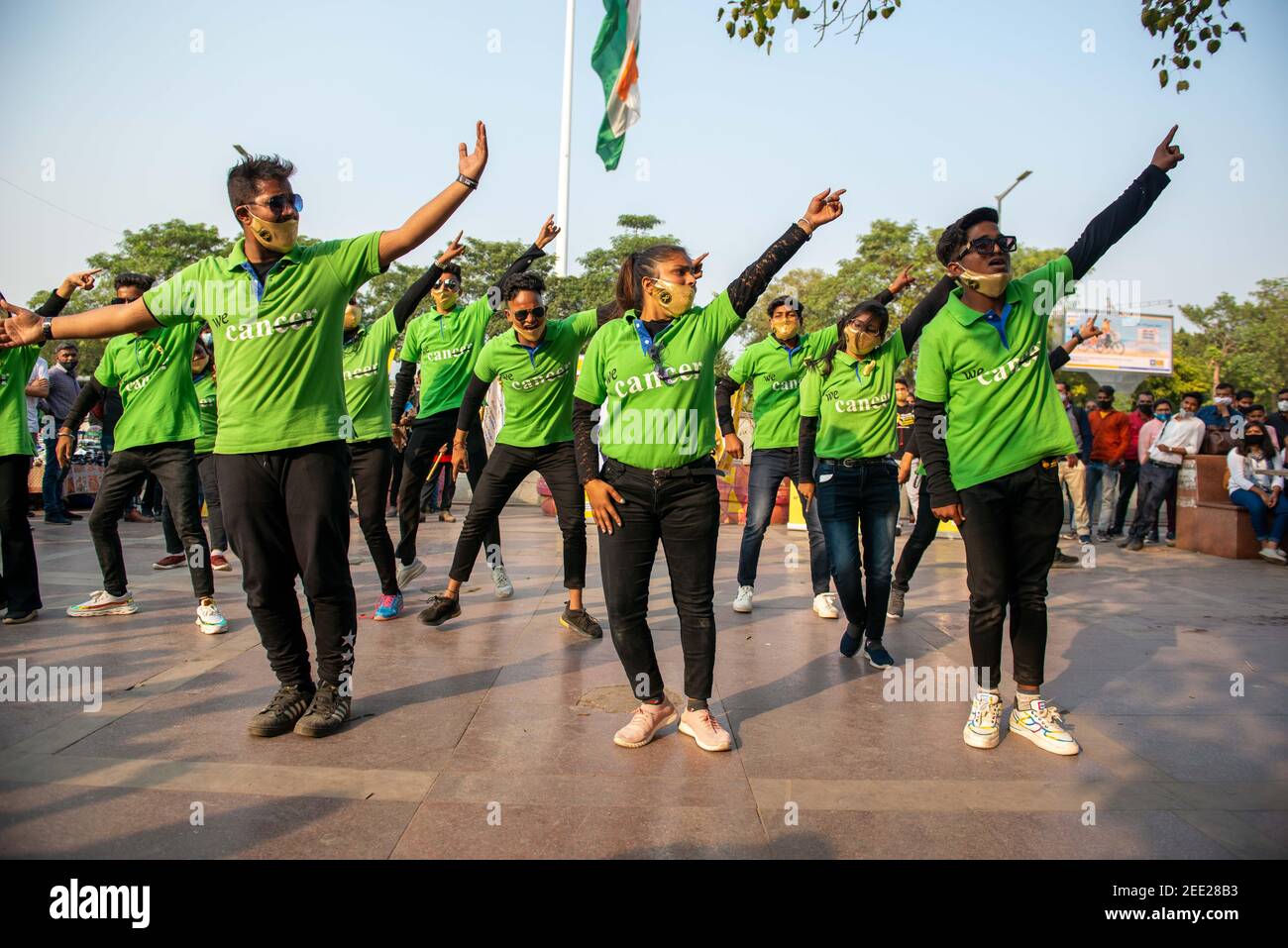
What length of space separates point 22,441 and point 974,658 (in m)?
6.03

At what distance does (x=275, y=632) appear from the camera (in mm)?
4188

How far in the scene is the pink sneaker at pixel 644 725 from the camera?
13.0ft

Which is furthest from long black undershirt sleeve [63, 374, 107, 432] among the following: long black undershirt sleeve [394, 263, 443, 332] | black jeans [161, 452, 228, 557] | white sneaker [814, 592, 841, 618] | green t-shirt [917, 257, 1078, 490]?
green t-shirt [917, 257, 1078, 490]

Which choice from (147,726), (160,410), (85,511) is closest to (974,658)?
(147,726)

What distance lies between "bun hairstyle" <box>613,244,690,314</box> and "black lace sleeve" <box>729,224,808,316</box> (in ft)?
1.29

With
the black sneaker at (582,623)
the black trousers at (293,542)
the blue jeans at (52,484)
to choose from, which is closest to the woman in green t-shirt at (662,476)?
the black trousers at (293,542)

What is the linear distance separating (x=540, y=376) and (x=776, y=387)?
1886mm

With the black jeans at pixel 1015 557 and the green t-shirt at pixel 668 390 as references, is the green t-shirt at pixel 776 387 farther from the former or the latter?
the green t-shirt at pixel 668 390

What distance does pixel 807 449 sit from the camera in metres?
6.04

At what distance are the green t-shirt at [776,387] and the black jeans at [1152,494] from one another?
295 inches

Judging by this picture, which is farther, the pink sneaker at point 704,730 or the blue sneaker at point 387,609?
the blue sneaker at point 387,609

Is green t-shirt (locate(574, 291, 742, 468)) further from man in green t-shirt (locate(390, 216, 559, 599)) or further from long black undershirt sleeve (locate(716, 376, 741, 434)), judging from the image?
man in green t-shirt (locate(390, 216, 559, 599))
